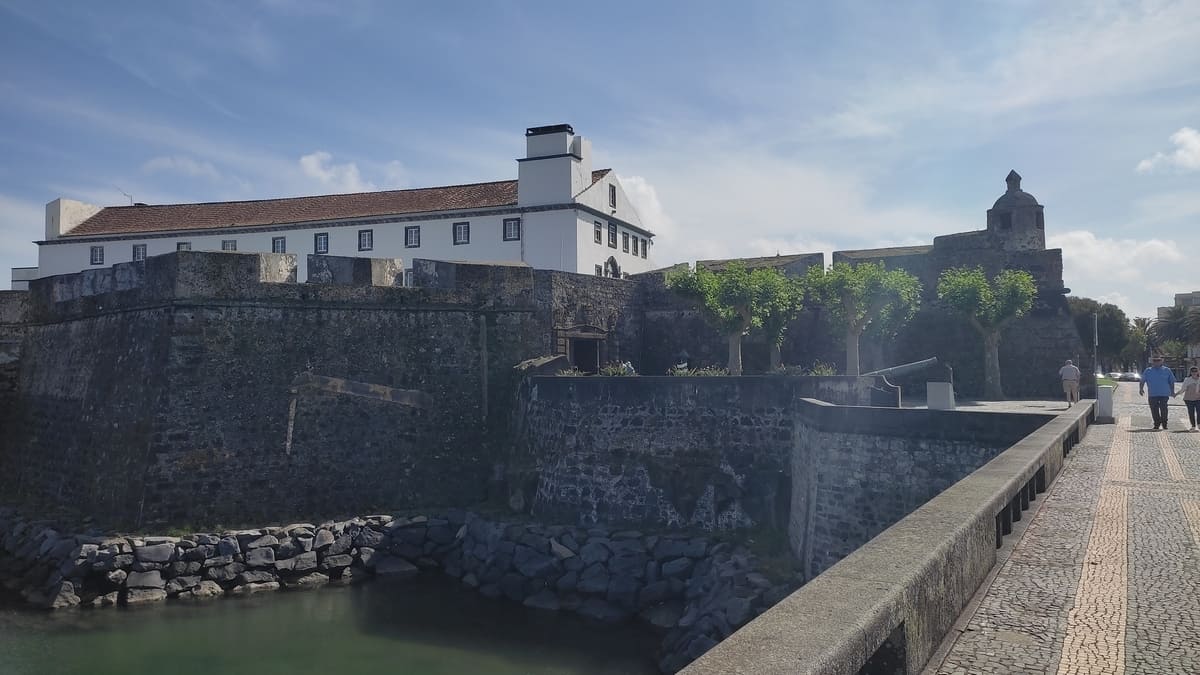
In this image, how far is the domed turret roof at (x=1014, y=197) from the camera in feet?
83.1

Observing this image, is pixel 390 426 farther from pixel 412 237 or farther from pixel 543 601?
pixel 412 237

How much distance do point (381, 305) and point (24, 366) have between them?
951 centimetres

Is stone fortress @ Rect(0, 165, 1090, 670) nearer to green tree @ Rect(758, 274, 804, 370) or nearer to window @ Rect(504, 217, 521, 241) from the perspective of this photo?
green tree @ Rect(758, 274, 804, 370)

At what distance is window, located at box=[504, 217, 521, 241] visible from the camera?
115 feet

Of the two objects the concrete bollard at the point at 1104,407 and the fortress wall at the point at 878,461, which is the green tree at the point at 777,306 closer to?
the concrete bollard at the point at 1104,407

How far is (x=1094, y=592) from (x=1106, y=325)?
65.8 m

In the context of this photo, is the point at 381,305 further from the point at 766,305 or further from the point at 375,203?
the point at 375,203

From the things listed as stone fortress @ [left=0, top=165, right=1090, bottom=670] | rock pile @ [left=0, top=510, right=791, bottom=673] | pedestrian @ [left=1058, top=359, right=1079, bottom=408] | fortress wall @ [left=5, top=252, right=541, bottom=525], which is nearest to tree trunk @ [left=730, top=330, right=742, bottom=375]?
stone fortress @ [left=0, top=165, right=1090, bottom=670]

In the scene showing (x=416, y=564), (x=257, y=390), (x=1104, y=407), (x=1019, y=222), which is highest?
(x=1019, y=222)

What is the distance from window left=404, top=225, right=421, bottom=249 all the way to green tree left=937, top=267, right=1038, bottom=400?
72.4ft

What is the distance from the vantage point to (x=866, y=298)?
71.8 ft

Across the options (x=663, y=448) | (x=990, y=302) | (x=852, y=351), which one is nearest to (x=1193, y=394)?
(x=990, y=302)

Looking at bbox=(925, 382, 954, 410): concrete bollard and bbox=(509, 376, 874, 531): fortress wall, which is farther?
bbox=(509, 376, 874, 531): fortress wall

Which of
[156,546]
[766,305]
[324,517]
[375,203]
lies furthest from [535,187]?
[156,546]
